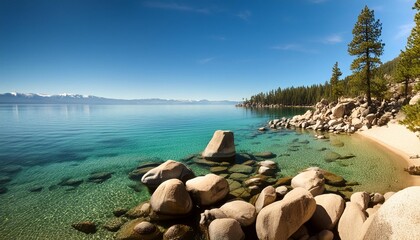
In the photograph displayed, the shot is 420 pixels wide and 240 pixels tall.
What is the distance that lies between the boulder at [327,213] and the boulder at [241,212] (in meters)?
2.64

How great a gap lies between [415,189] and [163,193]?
389 inches

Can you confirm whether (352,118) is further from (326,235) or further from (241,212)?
(241,212)

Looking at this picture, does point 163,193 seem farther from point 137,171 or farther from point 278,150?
point 278,150

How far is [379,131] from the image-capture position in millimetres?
28688

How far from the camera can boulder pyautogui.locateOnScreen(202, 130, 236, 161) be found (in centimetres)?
2092

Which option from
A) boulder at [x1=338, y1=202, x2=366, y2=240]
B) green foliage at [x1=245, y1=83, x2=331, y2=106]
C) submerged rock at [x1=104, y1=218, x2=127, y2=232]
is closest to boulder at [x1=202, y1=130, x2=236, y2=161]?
submerged rock at [x1=104, y1=218, x2=127, y2=232]

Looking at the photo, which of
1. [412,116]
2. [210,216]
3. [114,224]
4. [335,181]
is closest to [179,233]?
[210,216]

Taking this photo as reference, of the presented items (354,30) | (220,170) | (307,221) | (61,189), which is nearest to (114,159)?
(61,189)

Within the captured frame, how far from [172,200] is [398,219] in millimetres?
8486

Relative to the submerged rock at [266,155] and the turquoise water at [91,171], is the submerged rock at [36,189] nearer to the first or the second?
the turquoise water at [91,171]

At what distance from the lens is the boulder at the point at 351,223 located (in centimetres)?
804

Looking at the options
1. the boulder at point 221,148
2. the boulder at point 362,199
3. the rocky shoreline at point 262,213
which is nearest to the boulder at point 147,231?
the rocky shoreline at point 262,213

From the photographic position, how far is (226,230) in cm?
827

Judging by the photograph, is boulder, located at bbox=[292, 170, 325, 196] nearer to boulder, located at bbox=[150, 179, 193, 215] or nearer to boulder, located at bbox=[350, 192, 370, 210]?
boulder, located at bbox=[350, 192, 370, 210]
